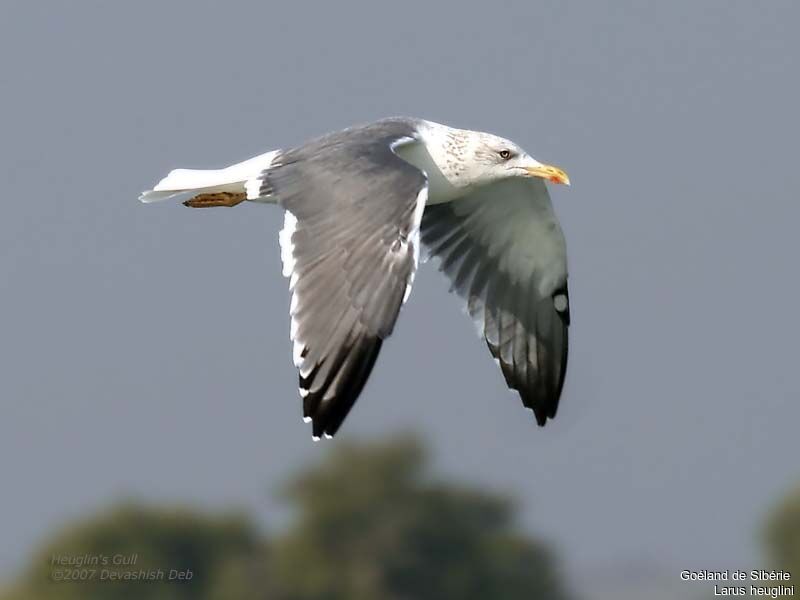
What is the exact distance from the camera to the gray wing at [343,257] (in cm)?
635

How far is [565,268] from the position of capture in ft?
27.9

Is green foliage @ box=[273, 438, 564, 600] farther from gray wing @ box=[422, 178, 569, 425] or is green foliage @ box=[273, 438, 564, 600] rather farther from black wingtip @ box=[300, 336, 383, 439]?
black wingtip @ box=[300, 336, 383, 439]

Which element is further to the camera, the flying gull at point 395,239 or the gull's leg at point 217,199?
the gull's leg at point 217,199

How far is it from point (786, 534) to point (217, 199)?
13.0m

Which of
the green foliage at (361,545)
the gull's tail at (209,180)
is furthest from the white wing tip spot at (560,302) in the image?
the green foliage at (361,545)

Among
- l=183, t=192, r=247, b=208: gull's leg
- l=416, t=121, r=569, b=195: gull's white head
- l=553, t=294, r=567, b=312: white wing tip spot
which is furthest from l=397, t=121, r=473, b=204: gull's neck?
l=553, t=294, r=567, b=312: white wing tip spot

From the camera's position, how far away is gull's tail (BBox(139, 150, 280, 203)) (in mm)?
7699

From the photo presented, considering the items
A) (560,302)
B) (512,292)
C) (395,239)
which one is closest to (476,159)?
(512,292)

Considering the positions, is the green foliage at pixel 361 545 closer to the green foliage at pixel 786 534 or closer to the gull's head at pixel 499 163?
the green foliage at pixel 786 534

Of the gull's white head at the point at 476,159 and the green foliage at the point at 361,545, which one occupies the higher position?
the gull's white head at the point at 476,159

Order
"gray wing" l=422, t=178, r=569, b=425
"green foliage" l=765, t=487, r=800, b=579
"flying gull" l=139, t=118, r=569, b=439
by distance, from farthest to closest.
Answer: "green foliage" l=765, t=487, r=800, b=579
"gray wing" l=422, t=178, r=569, b=425
"flying gull" l=139, t=118, r=569, b=439

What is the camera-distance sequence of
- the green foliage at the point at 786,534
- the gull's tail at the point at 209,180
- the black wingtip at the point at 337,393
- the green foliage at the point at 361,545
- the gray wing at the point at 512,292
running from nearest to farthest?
the black wingtip at the point at 337,393 < the gull's tail at the point at 209,180 < the gray wing at the point at 512,292 < the green foliage at the point at 786,534 < the green foliage at the point at 361,545

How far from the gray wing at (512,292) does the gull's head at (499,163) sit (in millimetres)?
547

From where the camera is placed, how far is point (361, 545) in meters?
23.0
